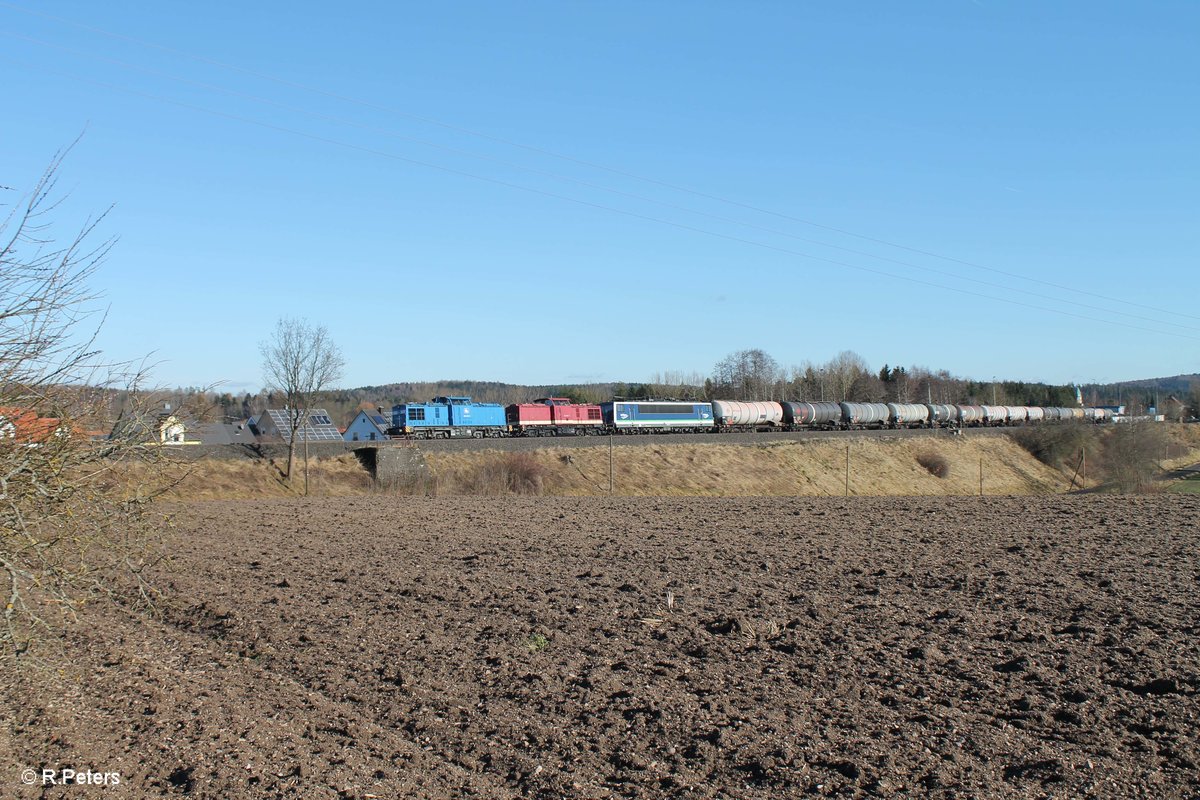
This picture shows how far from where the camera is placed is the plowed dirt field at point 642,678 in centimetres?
641

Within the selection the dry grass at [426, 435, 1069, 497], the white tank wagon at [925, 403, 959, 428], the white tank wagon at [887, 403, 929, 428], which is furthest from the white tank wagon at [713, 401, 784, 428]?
the white tank wagon at [925, 403, 959, 428]

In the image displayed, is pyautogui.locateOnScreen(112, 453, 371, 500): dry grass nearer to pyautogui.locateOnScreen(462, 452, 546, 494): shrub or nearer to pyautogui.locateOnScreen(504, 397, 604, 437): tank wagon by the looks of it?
pyautogui.locateOnScreen(462, 452, 546, 494): shrub

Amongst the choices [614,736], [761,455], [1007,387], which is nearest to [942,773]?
[614,736]

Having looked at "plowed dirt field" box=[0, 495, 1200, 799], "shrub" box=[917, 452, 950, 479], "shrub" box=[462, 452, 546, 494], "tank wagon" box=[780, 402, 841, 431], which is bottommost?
"shrub" box=[917, 452, 950, 479]

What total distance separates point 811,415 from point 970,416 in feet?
82.3

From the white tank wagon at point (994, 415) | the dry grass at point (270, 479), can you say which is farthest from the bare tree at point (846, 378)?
the dry grass at point (270, 479)

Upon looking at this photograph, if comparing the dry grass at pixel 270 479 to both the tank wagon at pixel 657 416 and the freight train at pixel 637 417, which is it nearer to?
the freight train at pixel 637 417

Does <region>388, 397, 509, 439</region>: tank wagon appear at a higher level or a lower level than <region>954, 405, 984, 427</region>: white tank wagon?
higher

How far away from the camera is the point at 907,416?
84.5 m

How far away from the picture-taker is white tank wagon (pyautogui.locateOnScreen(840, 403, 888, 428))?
7906 centimetres

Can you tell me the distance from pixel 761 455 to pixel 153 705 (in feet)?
144

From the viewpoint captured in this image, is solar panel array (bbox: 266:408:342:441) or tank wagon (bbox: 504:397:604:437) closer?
solar panel array (bbox: 266:408:342:441)

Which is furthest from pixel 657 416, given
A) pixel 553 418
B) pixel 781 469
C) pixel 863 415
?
pixel 863 415

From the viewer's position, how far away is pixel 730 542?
58.7ft
